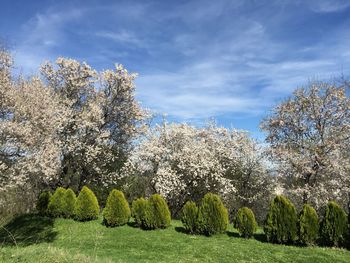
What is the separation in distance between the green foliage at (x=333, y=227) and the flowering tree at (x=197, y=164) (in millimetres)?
9060

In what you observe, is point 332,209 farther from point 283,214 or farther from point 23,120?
point 23,120

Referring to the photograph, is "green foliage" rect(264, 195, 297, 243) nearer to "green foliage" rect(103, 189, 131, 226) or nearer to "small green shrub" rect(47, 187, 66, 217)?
"green foliage" rect(103, 189, 131, 226)

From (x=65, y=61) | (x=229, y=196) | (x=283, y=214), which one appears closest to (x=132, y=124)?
(x=65, y=61)

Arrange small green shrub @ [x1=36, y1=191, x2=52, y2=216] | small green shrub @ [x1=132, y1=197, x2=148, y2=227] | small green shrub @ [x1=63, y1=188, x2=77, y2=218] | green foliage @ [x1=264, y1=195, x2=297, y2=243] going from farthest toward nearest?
small green shrub @ [x1=36, y1=191, x2=52, y2=216]
small green shrub @ [x1=63, y1=188, x2=77, y2=218]
small green shrub @ [x1=132, y1=197, x2=148, y2=227]
green foliage @ [x1=264, y1=195, x2=297, y2=243]

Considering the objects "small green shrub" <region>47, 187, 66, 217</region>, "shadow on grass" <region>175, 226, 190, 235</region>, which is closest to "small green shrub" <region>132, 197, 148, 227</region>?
"shadow on grass" <region>175, 226, 190, 235</region>

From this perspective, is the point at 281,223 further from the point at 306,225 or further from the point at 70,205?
the point at 70,205

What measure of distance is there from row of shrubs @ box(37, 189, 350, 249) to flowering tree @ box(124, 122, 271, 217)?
492 cm

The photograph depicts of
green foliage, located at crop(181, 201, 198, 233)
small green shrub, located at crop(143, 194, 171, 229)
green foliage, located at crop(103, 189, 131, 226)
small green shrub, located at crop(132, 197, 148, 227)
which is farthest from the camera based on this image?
green foliage, located at crop(103, 189, 131, 226)

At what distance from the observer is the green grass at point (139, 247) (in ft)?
37.1

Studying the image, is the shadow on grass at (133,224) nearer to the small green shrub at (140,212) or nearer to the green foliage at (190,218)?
the small green shrub at (140,212)

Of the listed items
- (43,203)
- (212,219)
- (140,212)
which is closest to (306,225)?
(212,219)

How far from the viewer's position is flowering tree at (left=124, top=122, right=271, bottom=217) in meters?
22.4

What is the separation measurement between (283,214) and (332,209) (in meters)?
1.87

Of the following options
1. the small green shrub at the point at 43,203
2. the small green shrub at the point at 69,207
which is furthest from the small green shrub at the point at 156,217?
the small green shrub at the point at 43,203
